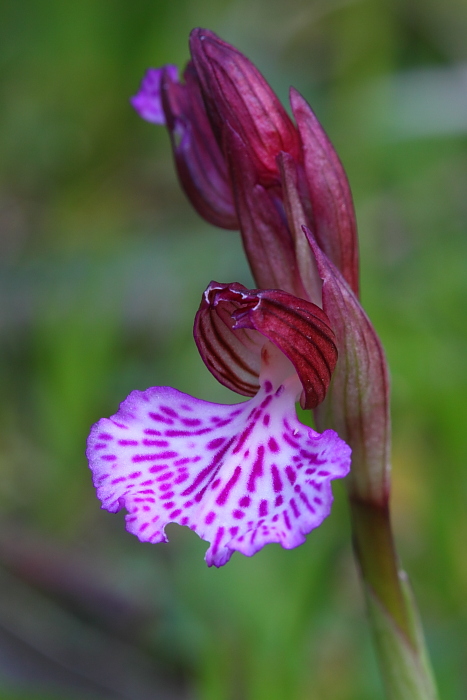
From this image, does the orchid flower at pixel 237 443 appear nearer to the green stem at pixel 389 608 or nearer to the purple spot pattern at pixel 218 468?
the purple spot pattern at pixel 218 468

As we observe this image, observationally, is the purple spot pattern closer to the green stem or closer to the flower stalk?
the flower stalk

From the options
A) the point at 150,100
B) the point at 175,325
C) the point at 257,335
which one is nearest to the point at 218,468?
the point at 257,335

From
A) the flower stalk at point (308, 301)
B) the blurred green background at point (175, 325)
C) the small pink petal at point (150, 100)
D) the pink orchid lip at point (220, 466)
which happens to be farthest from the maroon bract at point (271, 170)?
the blurred green background at point (175, 325)

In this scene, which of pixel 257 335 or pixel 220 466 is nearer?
pixel 220 466

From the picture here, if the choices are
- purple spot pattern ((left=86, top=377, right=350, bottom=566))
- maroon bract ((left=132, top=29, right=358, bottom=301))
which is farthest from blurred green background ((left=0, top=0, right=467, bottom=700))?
maroon bract ((left=132, top=29, right=358, bottom=301))

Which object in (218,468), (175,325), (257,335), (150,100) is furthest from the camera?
(175,325)

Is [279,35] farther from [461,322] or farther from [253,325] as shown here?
[253,325]

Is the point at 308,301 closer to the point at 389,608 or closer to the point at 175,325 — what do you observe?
the point at 389,608
